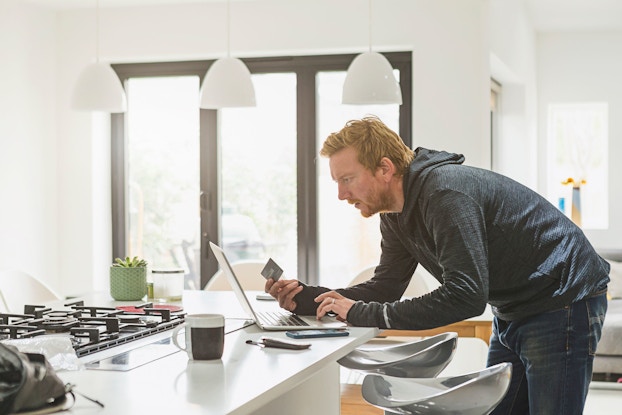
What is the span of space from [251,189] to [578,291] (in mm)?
4405

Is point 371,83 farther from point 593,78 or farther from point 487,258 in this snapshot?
point 593,78

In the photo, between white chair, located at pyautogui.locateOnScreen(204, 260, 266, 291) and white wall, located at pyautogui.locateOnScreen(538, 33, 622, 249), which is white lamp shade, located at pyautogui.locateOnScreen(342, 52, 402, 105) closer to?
white chair, located at pyautogui.locateOnScreen(204, 260, 266, 291)

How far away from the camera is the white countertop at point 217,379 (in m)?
1.45

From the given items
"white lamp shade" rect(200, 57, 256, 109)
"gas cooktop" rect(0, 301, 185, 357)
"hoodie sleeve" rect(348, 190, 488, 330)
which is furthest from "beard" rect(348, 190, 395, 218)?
"white lamp shade" rect(200, 57, 256, 109)

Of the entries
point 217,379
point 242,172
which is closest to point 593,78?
point 242,172

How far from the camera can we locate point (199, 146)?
21.6ft

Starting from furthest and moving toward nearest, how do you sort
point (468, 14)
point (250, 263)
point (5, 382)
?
point (468, 14) → point (250, 263) → point (5, 382)

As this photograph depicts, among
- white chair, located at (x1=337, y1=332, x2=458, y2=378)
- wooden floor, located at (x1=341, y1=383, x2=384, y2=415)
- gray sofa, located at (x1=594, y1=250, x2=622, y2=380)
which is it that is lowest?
gray sofa, located at (x1=594, y1=250, x2=622, y2=380)

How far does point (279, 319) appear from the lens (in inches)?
99.7

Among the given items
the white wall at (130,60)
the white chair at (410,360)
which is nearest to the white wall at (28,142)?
the white wall at (130,60)

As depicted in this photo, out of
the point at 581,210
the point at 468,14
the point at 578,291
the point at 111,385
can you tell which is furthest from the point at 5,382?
the point at 581,210

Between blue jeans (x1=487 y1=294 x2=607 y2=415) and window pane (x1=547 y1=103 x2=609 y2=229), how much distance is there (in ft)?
21.0

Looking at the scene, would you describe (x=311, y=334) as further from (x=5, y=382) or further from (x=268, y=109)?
(x=268, y=109)

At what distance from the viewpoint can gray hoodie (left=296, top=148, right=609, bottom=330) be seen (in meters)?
2.18
